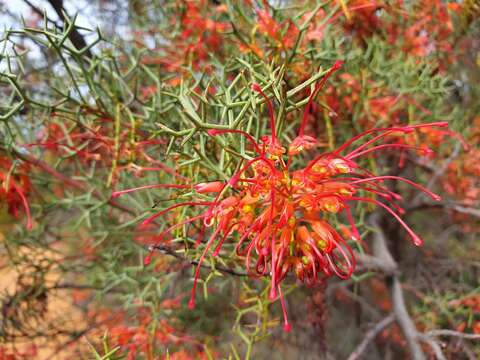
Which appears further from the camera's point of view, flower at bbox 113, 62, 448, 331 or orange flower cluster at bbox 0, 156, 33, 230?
orange flower cluster at bbox 0, 156, 33, 230

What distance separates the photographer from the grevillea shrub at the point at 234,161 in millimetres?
517

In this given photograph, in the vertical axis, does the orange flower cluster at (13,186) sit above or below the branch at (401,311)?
above

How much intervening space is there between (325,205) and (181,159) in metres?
0.22

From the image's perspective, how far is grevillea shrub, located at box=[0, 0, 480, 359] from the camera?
1.70 ft

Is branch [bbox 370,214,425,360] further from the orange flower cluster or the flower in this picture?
the orange flower cluster

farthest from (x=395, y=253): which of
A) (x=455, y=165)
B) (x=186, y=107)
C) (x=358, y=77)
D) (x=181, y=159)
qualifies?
(x=186, y=107)

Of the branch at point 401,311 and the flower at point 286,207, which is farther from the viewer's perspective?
the branch at point 401,311

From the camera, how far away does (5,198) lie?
2.78ft

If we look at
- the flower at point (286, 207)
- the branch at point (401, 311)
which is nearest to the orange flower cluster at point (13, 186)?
the flower at point (286, 207)

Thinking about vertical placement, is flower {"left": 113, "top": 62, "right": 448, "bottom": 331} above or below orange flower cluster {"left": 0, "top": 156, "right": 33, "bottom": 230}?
below

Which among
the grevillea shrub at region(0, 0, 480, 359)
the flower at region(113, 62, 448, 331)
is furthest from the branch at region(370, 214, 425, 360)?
the flower at region(113, 62, 448, 331)

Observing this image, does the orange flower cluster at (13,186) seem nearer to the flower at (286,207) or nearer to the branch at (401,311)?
the flower at (286,207)

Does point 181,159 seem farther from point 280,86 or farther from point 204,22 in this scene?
point 204,22

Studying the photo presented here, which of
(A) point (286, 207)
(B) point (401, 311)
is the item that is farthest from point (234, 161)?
(B) point (401, 311)
